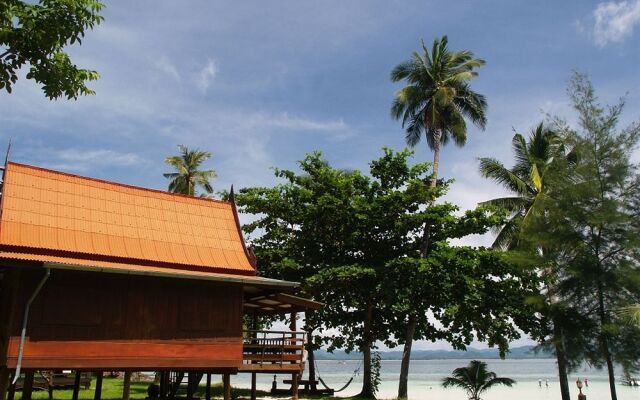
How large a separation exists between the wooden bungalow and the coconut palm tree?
16.0m

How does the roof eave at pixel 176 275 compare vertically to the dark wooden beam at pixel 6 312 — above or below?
above

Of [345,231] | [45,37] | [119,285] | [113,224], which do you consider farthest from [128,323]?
[345,231]

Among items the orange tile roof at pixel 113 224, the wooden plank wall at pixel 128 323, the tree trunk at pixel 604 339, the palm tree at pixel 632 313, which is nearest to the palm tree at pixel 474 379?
the tree trunk at pixel 604 339

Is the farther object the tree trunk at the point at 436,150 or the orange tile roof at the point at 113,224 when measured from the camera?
the tree trunk at the point at 436,150

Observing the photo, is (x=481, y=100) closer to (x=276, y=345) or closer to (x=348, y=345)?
(x=348, y=345)

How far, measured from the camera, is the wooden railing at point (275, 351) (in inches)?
735

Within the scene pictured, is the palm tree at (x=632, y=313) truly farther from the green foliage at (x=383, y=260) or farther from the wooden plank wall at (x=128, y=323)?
the wooden plank wall at (x=128, y=323)

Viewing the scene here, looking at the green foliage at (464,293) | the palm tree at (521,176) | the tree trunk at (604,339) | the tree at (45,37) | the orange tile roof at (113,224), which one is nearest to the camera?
the tree at (45,37)

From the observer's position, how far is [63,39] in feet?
37.1

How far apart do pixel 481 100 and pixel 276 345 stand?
2007cm

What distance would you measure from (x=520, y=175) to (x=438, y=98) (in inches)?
264

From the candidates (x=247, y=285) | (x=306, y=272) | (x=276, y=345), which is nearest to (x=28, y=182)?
(x=247, y=285)

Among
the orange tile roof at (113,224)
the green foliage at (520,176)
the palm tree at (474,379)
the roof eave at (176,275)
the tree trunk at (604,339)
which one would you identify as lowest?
the palm tree at (474,379)

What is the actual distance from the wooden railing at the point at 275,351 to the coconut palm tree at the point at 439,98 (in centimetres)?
1551
